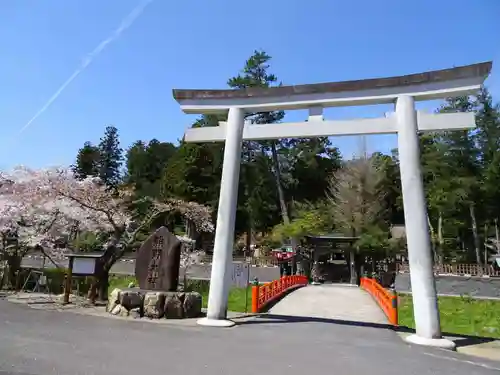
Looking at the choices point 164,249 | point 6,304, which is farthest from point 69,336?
point 6,304

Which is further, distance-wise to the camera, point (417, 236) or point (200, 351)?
point (417, 236)

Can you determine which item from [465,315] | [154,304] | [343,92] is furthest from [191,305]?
[465,315]

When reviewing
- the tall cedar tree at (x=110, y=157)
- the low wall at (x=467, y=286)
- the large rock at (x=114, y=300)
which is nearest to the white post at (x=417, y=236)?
Answer: the large rock at (x=114, y=300)

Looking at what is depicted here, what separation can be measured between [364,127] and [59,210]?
13201mm

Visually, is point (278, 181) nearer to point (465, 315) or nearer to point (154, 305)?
point (465, 315)

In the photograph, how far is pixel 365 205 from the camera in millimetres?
31969

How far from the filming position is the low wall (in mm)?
23297

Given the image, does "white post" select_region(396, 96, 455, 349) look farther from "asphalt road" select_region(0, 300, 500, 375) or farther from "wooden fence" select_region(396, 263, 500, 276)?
"wooden fence" select_region(396, 263, 500, 276)

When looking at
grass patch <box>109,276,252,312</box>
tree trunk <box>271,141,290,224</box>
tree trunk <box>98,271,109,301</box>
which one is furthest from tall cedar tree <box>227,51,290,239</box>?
tree trunk <box>98,271,109,301</box>

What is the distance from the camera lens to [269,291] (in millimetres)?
15266

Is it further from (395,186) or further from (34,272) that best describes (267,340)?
(395,186)

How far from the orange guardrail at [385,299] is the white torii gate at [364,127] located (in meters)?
3.47

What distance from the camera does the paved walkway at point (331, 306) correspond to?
44.1 feet

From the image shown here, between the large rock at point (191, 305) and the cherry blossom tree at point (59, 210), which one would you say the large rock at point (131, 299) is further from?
the cherry blossom tree at point (59, 210)
